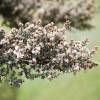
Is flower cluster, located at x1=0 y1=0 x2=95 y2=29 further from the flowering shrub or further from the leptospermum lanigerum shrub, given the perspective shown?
the leptospermum lanigerum shrub

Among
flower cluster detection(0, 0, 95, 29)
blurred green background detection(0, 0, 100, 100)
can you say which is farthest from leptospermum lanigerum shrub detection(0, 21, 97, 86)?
flower cluster detection(0, 0, 95, 29)

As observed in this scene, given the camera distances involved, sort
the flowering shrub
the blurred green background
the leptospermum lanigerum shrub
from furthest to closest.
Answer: the flowering shrub, the blurred green background, the leptospermum lanigerum shrub

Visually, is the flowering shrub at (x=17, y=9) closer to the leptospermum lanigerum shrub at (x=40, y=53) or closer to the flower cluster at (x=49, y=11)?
the flower cluster at (x=49, y=11)

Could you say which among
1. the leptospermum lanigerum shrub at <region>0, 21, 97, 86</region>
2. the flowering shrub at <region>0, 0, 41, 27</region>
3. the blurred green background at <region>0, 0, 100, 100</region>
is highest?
the flowering shrub at <region>0, 0, 41, 27</region>

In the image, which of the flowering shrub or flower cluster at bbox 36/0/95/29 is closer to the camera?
the flowering shrub

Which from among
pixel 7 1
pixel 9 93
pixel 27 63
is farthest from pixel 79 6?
pixel 27 63

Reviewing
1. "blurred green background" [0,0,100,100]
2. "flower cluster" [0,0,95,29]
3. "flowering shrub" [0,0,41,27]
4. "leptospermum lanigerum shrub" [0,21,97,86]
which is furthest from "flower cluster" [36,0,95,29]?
"leptospermum lanigerum shrub" [0,21,97,86]

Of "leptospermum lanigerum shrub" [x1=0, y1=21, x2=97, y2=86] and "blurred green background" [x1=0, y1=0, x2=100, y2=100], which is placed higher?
"blurred green background" [x1=0, y1=0, x2=100, y2=100]

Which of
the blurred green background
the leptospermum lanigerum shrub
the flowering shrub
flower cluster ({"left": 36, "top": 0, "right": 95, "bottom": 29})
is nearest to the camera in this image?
the leptospermum lanigerum shrub
